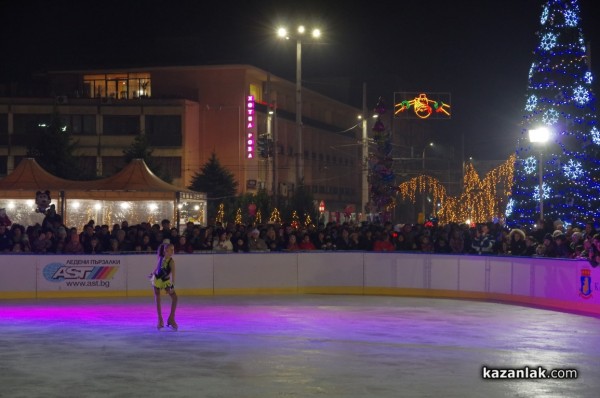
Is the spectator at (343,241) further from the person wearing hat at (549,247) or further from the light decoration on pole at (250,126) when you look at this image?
the light decoration on pole at (250,126)

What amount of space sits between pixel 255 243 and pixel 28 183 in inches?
500

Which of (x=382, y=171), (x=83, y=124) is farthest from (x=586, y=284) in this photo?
(x=83, y=124)

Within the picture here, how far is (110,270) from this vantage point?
24688 millimetres

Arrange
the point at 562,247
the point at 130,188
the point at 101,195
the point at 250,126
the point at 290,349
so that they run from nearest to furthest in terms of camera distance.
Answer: the point at 290,349, the point at 562,247, the point at 130,188, the point at 101,195, the point at 250,126

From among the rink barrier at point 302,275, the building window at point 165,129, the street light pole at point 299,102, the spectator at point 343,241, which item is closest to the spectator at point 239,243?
the rink barrier at point 302,275

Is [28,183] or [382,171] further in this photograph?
[28,183]

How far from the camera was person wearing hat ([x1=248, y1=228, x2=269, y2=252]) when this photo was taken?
1018 inches

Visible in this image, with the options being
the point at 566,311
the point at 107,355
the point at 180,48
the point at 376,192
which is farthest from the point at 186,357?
the point at 180,48

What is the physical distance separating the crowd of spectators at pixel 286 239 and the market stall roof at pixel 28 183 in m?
8.81

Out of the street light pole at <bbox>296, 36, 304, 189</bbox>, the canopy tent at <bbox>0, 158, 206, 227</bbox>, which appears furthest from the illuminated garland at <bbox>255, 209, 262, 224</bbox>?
Answer: the canopy tent at <bbox>0, 158, 206, 227</bbox>

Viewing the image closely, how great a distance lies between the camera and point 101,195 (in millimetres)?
35656

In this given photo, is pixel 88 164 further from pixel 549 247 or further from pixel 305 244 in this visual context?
pixel 549 247

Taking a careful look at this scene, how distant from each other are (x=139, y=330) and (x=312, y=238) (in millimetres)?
10572

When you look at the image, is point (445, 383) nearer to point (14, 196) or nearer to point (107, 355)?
point (107, 355)
